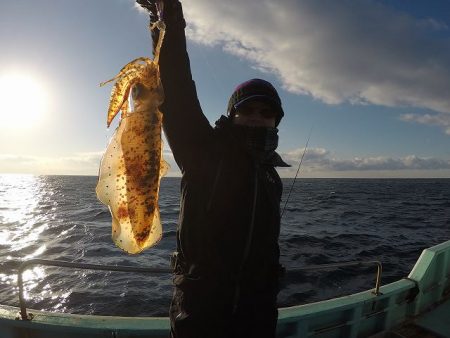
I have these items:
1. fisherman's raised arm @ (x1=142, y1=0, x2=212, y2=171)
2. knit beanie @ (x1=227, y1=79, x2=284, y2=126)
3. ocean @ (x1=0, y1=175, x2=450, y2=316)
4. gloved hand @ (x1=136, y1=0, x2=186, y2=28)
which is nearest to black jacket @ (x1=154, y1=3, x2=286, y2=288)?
fisherman's raised arm @ (x1=142, y1=0, x2=212, y2=171)

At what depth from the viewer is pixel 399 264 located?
1720 centimetres

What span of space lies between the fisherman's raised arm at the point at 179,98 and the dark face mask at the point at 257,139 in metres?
0.25

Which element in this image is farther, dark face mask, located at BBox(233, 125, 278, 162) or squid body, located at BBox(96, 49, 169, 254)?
dark face mask, located at BBox(233, 125, 278, 162)

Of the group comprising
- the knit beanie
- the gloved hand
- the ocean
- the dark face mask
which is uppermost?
the gloved hand

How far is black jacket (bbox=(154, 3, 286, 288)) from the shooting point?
1838 mm

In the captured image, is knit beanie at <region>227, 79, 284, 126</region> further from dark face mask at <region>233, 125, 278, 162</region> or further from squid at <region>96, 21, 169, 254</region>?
squid at <region>96, 21, 169, 254</region>

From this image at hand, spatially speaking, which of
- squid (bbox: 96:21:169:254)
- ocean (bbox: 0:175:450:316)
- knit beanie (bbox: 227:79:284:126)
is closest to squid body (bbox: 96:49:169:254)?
squid (bbox: 96:21:169:254)

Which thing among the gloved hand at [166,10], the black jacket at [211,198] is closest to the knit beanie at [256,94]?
the black jacket at [211,198]

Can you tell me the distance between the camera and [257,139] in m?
2.17

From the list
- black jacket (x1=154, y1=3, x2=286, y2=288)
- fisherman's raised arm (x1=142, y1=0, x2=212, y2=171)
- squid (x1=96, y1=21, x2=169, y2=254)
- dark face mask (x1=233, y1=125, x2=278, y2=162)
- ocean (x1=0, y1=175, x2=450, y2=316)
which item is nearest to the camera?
squid (x1=96, y1=21, x2=169, y2=254)

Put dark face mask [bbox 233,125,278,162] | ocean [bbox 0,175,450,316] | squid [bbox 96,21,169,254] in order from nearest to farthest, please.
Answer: squid [bbox 96,21,169,254] → dark face mask [bbox 233,125,278,162] → ocean [bbox 0,175,450,316]

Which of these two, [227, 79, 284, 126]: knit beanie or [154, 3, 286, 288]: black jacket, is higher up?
[227, 79, 284, 126]: knit beanie

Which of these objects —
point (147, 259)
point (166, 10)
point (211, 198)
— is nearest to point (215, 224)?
point (211, 198)

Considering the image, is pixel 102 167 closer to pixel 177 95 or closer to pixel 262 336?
pixel 177 95
